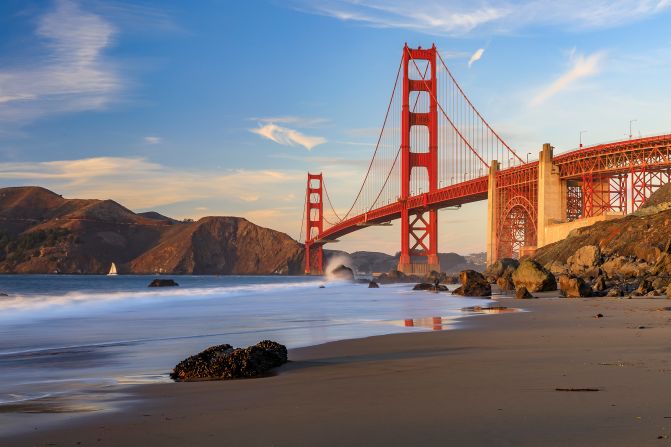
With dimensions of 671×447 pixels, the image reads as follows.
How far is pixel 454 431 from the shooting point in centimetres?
462

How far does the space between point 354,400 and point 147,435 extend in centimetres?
176

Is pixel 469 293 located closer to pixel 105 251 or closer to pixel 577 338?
pixel 577 338

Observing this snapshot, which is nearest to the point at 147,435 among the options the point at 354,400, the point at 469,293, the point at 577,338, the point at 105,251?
the point at 354,400

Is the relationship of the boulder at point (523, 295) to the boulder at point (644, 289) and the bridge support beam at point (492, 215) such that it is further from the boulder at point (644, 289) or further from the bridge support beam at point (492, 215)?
the bridge support beam at point (492, 215)

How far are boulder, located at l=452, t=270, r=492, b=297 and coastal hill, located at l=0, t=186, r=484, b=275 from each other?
133494mm

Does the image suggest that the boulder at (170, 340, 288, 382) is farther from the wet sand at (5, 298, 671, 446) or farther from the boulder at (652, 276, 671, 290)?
the boulder at (652, 276, 671, 290)

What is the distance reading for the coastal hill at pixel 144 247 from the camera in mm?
168750

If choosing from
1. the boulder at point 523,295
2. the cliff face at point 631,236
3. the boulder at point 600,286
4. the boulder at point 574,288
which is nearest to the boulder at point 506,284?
the cliff face at point 631,236

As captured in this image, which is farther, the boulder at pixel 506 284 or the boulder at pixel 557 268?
the boulder at pixel 557 268

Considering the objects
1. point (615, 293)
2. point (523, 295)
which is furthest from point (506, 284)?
point (615, 293)

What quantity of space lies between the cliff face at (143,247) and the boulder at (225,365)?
163m

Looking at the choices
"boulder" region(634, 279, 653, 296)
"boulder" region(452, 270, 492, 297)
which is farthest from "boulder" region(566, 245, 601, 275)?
"boulder" region(634, 279, 653, 296)

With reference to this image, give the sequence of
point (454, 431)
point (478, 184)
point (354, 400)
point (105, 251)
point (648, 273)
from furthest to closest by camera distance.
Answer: point (105, 251)
point (478, 184)
point (648, 273)
point (354, 400)
point (454, 431)

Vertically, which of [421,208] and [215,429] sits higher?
[421,208]
